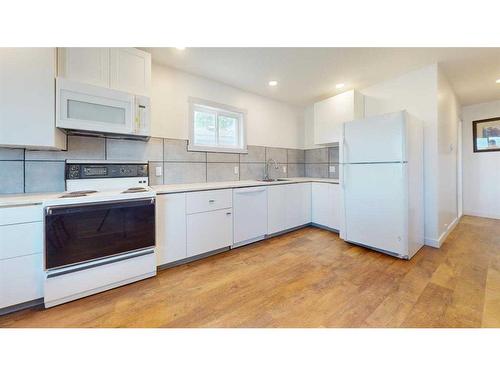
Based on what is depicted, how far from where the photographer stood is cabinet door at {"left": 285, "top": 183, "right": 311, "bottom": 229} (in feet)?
10.6

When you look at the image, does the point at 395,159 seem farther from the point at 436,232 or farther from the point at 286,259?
the point at 286,259

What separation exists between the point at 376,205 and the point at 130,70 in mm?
3055

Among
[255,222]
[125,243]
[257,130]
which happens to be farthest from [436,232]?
[125,243]

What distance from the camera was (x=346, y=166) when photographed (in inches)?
107

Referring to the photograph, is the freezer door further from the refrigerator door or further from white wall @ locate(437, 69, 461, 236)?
white wall @ locate(437, 69, 461, 236)

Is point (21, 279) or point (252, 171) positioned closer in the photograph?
point (21, 279)

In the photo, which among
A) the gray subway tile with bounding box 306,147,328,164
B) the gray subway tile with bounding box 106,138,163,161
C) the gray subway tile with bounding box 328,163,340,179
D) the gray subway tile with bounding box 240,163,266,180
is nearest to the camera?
the gray subway tile with bounding box 106,138,163,161

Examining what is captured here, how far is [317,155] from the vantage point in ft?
13.3

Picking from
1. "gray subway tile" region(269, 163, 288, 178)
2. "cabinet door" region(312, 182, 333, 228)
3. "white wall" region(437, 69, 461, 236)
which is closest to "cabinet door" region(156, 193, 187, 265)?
"gray subway tile" region(269, 163, 288, 178)

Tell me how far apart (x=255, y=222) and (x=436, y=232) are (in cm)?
236

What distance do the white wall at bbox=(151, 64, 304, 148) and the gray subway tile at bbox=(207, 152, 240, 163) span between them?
0.40 m

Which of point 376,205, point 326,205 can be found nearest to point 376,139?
point 376,205

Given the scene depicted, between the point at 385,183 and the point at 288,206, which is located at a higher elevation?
the point at 385,183

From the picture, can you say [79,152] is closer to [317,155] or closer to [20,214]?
[20,214]
